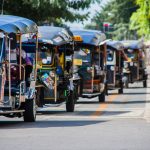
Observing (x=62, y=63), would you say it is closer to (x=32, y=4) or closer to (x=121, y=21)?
(x=32, y=4)

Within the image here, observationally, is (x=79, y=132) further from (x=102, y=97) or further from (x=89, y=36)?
(x=102, y=97)

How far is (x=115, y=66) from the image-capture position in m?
42.4

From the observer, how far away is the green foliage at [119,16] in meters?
117

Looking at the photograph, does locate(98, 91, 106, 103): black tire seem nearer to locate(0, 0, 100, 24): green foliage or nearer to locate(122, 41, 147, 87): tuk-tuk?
locate(0, 0, 100, 24): green foliage

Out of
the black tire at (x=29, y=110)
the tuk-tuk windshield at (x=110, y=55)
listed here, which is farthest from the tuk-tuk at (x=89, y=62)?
the black tire at (x=29, y=110)

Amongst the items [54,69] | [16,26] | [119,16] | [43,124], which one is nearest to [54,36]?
[54,69]

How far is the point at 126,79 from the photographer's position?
50656 millimetres

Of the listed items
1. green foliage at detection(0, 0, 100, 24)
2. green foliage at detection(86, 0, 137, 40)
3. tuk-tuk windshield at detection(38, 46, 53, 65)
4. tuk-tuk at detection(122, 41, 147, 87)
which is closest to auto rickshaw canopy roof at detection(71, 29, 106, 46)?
tuk-tuk windshield at detection(38, 46, 53, 65)

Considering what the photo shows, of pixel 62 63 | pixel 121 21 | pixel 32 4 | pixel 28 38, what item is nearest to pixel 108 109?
pixel 62 63

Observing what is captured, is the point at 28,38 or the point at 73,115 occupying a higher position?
the point at 28,38

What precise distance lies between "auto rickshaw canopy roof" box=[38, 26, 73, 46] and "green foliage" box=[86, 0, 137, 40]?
86345mm

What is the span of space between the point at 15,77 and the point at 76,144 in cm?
572

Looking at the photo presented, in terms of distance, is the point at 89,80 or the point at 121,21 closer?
the point at 89,80

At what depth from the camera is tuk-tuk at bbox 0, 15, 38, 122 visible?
20250 mm
